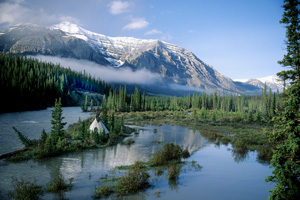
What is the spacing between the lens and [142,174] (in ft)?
44.1

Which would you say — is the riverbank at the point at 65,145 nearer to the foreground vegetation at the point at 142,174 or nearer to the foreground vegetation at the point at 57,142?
the foreground vegetation at the point at 57,142

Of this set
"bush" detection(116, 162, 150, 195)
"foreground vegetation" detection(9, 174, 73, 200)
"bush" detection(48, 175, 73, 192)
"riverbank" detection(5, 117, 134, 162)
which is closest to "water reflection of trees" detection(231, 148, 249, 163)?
"bush" detection(116, 162, 150, 195)

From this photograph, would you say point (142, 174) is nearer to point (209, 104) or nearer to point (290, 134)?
point (290, 134)

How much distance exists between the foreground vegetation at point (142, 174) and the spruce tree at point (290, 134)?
7.29 meters

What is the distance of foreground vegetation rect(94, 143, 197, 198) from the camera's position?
11984 mm

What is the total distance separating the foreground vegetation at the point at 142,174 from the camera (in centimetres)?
1198

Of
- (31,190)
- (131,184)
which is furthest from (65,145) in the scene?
(131,184)

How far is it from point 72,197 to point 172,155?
11505mm

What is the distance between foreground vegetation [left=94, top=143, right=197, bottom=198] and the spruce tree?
287 inches

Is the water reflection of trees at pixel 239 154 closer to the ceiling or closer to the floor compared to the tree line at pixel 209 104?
closer to the floor

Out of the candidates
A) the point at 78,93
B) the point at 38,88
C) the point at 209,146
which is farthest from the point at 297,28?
the point at 78,93

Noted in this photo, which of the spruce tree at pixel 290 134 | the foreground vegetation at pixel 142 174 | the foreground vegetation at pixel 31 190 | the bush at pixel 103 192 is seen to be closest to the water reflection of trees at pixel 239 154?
Result: the foreground vegetation at pixel 142 174

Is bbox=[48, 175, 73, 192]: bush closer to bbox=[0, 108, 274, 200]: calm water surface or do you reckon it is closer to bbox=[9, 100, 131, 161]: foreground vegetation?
bbox=[0, 108, 274, 200]: calm water surface

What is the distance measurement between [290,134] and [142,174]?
9.04m
